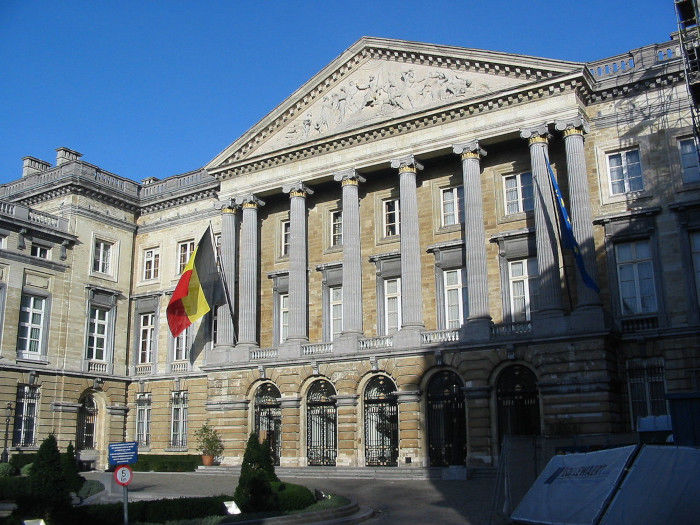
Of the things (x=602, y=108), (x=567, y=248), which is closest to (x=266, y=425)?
(x=567, y=248)

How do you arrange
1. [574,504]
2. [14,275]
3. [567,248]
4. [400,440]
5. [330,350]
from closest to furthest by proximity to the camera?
1. [574,504]
2. [567,248]
3. [400,440]
4. [330,350]
5. [14,275]

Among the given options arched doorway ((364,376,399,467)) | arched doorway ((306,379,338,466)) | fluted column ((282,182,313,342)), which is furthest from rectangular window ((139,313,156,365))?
arched doorway ((364,376,399,467))

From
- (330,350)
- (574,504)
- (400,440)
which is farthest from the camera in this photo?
(330,350)

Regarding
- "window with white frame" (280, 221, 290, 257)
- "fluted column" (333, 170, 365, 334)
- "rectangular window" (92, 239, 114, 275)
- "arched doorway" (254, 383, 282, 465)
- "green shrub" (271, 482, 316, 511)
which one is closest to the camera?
"green shrub" (271, 482, 316, 511)

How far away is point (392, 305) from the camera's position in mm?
35750

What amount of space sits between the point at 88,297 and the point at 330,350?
595 inches

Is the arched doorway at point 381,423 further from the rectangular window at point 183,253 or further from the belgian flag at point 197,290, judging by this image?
the rectangular window at point 183,253

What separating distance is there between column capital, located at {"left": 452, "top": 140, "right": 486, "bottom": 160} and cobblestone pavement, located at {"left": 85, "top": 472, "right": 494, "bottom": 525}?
13.6m

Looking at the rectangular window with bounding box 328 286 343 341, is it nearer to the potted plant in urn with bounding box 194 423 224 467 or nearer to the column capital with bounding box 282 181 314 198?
the column capital with bounding box 282 181 314 198

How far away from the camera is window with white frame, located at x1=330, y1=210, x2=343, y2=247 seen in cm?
3859

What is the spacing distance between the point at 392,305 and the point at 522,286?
623cm

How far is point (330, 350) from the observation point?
115ft

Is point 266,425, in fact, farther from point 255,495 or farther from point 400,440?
point 255,495

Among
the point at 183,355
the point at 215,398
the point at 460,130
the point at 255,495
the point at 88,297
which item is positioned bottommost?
the point at 255,495
